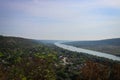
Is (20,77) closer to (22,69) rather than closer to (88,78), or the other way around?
(22,69)

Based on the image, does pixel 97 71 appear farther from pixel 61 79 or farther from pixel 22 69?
pixel 22 69

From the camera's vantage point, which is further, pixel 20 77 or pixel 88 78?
pixel 88 78

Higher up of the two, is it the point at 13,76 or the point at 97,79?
the point at 13,76

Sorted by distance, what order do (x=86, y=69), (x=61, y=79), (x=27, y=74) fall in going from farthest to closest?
(x=86, y=69)
(x=61, y=79)
(x=27, y=74)

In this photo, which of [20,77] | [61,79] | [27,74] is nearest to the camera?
[20,77]

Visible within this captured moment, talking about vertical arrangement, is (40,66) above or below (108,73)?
above

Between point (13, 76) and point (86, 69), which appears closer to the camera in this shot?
point (13, 76)

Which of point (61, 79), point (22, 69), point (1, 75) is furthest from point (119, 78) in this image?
point (1, 75)

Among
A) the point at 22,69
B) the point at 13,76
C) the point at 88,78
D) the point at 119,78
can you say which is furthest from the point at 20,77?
the point at 119,78

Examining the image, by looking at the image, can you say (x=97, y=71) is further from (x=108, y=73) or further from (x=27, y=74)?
(x=27, y=74)
